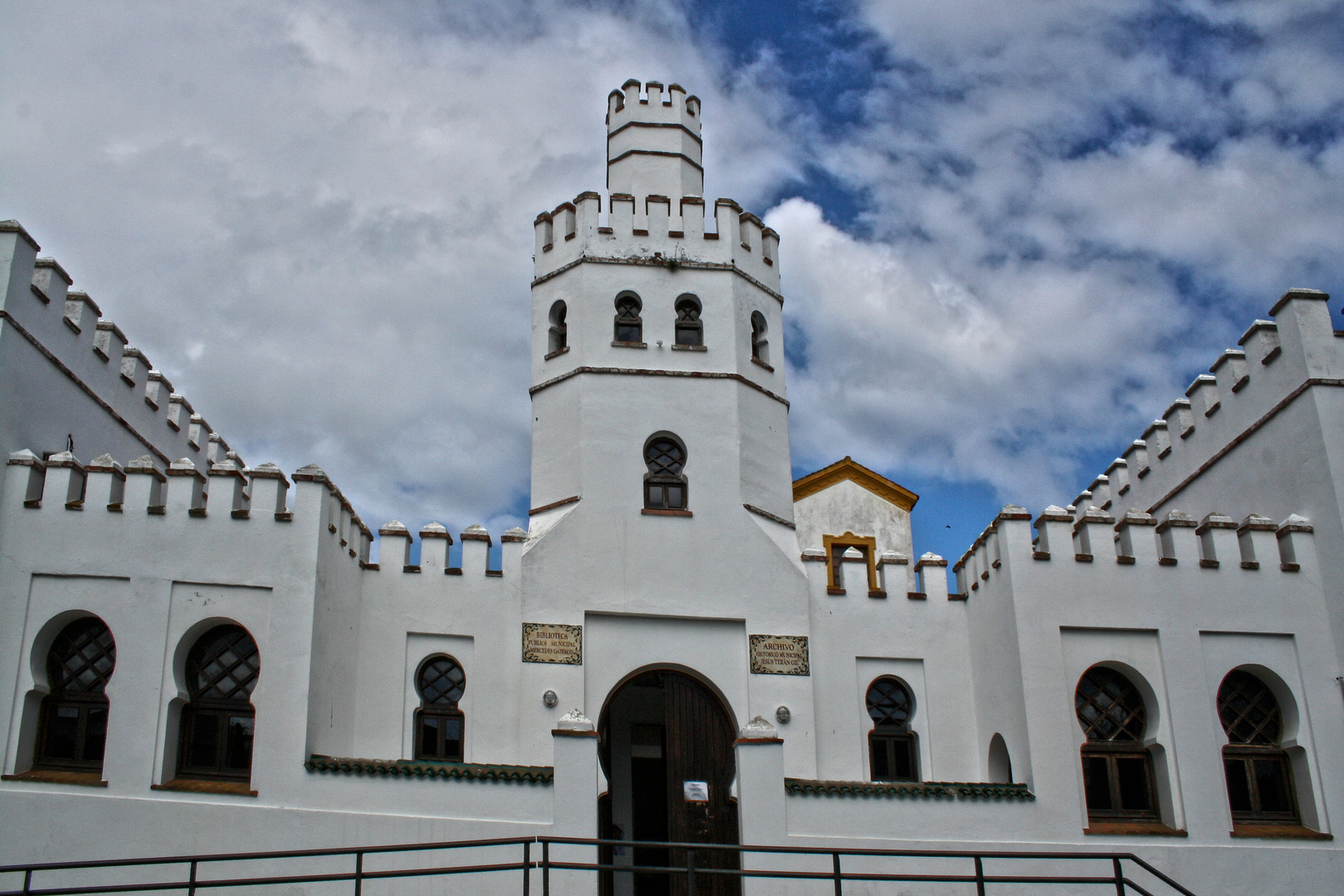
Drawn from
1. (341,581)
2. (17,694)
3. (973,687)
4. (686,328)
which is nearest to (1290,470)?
(973,687)

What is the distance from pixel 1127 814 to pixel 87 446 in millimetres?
15133

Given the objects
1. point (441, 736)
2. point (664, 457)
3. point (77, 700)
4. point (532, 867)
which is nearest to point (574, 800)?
point (532, 867)

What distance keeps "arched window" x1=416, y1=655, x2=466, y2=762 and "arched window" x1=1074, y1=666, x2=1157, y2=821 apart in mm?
8234

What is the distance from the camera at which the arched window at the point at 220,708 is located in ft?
45.5

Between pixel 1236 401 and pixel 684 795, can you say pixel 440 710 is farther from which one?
pixel 1236 401

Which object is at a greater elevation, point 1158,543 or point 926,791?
point 1158,543

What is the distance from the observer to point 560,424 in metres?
17.3

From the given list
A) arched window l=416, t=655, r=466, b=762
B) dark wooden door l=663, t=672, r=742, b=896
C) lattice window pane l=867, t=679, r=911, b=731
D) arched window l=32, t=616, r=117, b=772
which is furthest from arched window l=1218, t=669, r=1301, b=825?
arched window l=32, t=616, r=117, b=772

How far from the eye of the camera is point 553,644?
1556 centimetres

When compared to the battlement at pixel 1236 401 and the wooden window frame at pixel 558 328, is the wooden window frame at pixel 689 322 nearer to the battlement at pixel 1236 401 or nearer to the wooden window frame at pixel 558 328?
the wooden window frame at pixel 558 328

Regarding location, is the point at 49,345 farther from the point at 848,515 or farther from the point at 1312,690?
the point at 1312,690

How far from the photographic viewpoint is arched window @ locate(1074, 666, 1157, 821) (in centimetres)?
1459

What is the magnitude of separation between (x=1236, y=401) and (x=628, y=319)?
9260mm

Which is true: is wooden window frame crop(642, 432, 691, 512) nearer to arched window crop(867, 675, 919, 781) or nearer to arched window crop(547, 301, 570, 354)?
arched window crop(547, 301, 570, 354)
